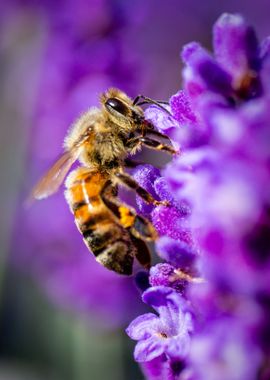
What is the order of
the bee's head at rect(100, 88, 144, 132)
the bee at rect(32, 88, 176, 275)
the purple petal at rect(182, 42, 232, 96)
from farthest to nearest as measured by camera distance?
1. the bee's head at rect(100, 88, 144, 132)
2. the bee at rect(32, 88, 176, 275)
3. the purple petal at rect(182, 42, 232, 96)

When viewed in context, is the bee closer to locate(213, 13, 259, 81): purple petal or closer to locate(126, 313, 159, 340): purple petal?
locate(126, 313, 159, 340): purple petal

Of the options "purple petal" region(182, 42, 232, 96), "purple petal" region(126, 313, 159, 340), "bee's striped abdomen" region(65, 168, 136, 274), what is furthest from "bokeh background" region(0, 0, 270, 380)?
"purple petal" region(182, 42, 232, 96)

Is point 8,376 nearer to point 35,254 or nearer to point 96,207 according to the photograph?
point 35,254

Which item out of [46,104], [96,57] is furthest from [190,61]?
[46,104]

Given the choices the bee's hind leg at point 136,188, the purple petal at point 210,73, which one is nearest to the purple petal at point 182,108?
the purple petal at point 210,73

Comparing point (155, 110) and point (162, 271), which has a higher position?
point (155, 110)

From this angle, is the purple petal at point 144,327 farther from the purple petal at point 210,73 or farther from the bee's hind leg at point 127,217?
the purple petal at point 210,73

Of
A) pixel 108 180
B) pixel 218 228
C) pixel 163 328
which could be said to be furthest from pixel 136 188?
pixel 218 228
